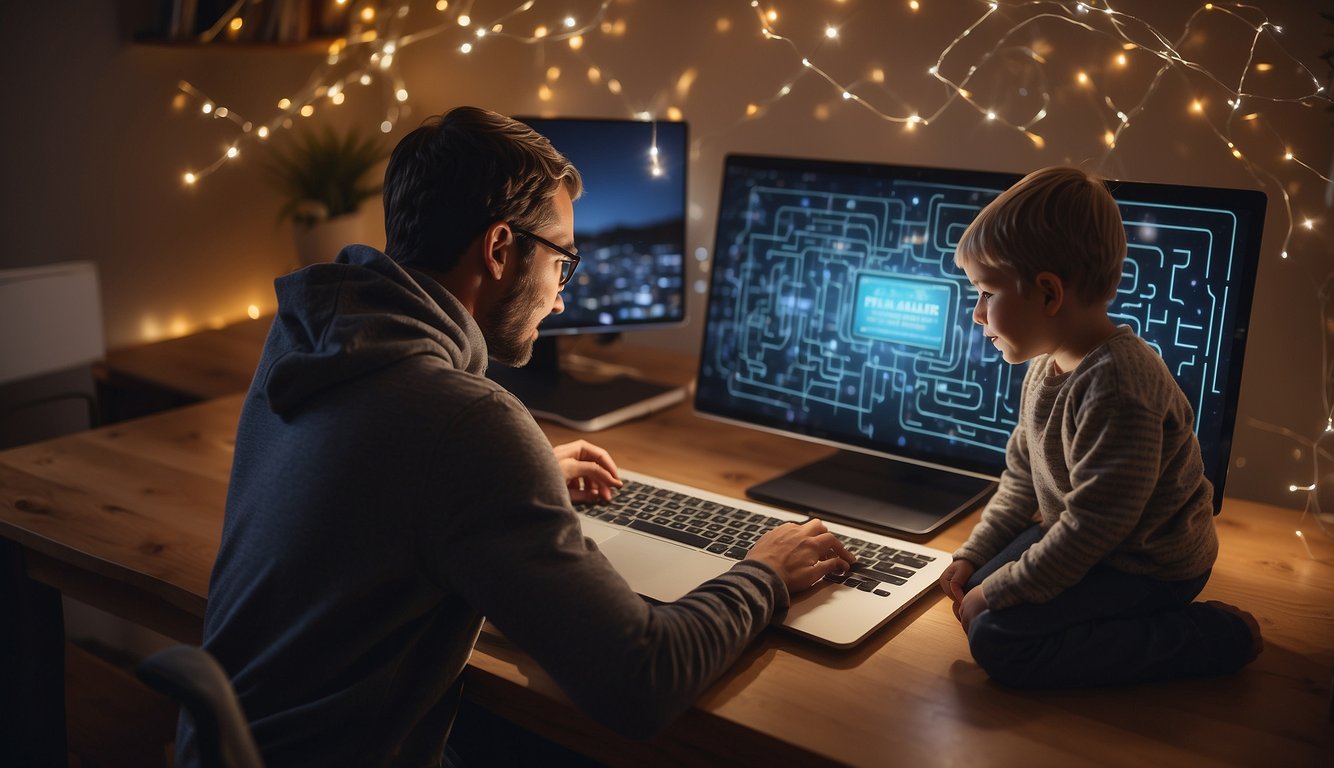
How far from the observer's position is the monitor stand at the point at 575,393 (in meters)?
1.73

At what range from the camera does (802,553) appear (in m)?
1.17

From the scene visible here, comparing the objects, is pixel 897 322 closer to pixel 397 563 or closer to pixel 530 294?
pixel 530 294

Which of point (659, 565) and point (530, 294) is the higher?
point (530, 294)

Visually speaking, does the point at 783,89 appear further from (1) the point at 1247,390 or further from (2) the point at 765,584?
(2) the point at 765,584

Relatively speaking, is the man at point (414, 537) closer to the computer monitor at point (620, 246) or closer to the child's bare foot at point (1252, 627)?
the child's bare foot at point (1252, 627)

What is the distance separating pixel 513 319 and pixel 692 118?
3.18 feet

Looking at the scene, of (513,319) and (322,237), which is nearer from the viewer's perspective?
(513,319)

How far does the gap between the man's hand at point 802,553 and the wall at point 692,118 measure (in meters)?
0.75

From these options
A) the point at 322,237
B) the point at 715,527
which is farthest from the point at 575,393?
the point at 322,237

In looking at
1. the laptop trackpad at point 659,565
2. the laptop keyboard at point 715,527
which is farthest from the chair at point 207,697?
the laptop keyboard at point 715,527

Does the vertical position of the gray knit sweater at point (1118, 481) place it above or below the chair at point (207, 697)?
above

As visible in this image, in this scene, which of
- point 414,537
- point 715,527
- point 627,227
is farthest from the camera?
point 627,227

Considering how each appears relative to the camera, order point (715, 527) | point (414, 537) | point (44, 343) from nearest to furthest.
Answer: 1. point (414, 537)
2. point (715, 527)
3. point (44, 343)

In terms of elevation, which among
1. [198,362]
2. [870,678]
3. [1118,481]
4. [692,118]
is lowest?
[870,678]
